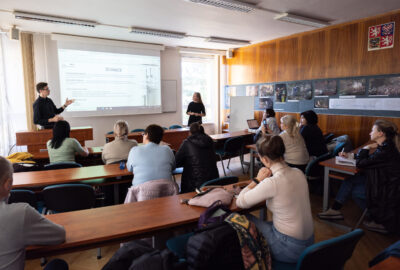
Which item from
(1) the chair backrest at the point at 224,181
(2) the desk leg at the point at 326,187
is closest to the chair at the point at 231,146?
(2) the desk leg at the point at 326,187

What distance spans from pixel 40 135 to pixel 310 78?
569 cm

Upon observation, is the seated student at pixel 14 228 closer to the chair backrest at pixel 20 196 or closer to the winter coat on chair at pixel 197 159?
the chair backrest at pixel 20 196

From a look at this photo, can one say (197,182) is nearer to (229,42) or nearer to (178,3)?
(178,3)

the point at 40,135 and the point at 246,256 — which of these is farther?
the point at 40,135

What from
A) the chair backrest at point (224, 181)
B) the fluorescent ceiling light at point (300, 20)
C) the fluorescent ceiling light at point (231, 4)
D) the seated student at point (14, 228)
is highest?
the fluorescent ceiling light at point (300, 20)

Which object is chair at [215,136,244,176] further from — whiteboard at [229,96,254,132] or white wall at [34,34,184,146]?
white wall at [34,34,184,146]

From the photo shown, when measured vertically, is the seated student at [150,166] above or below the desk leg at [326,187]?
above

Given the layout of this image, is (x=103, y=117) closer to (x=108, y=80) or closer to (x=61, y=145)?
(x=108, y=80)

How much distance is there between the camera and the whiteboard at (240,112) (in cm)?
752

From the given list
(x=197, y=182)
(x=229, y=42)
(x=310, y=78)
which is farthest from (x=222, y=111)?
(x=197, y=182)

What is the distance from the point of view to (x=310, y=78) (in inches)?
239

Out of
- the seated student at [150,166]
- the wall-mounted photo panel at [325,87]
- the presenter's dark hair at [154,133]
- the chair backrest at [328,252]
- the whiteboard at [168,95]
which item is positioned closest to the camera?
the chair backrest at [328,252]

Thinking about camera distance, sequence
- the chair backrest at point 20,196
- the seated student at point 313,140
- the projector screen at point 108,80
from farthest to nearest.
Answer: the projector screen at point 108,80, the seated student at point 313,140, the chair backrest at point 20,196

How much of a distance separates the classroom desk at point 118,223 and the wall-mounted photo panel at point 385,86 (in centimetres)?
445
